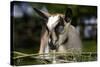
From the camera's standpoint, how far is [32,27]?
2.85 metres

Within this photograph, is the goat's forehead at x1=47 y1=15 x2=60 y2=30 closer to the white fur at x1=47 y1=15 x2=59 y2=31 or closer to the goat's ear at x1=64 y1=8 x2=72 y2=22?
the white fur at x1=47 y1=15 x2=59 y2=31

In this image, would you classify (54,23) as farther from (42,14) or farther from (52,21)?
(42,14)

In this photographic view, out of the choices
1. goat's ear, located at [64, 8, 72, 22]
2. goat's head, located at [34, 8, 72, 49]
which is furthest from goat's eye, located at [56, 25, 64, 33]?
goat's ear, located at [64, 8, 72, 22]

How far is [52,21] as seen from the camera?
9.77 ft

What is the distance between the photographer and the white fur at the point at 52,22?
9.70ft

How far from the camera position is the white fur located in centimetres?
296

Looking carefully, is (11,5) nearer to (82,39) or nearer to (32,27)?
(32,27)

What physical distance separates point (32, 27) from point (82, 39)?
85 cm

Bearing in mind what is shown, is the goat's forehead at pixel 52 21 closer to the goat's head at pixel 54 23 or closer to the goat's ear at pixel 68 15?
the goat's head at pixel 54 23

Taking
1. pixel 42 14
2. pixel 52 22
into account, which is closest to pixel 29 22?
pixel 42 14
